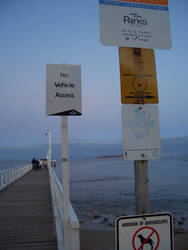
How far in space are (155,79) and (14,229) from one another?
18.2ft

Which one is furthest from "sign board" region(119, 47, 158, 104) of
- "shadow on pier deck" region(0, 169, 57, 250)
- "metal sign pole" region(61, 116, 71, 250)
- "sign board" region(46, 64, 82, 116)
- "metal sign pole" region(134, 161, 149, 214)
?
Result: "shadow on pier deck" region(0, 169, 57, 250)

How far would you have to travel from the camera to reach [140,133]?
2.09m

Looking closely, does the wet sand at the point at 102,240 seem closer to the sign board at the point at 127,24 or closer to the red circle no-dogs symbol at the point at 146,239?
the red circle no-dogs symbol at the point at 146,239

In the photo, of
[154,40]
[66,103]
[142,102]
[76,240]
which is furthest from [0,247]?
[154,40]

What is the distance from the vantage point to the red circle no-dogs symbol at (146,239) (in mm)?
1829

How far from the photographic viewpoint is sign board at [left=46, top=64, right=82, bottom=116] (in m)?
2.85

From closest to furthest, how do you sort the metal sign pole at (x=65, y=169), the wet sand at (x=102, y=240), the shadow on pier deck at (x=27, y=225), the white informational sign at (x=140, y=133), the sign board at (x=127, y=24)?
the white informational sign at (x=140, y=133), the sign board at (x=127, y=24), the metal sign pole at (x=65, y=169), the shadow on pier deck at (x=27, y=225), the wet sand at (x=102, y=240)

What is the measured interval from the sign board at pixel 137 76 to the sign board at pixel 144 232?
1002 mm

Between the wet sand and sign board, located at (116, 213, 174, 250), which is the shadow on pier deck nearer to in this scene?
the wet sand

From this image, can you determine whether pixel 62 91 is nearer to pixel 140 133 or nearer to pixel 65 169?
pixel 65 169

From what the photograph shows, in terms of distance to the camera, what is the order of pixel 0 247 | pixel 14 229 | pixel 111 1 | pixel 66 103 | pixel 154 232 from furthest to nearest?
pixel 14 229, pixel 0 247, pixel 66 103, pixel 111 1, pixel 154 232

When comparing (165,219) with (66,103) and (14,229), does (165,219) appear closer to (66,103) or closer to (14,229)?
(66,103)

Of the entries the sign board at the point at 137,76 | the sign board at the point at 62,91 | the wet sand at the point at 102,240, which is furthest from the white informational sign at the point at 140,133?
the wet sand at the point at 102,240

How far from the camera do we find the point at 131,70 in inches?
85.5
